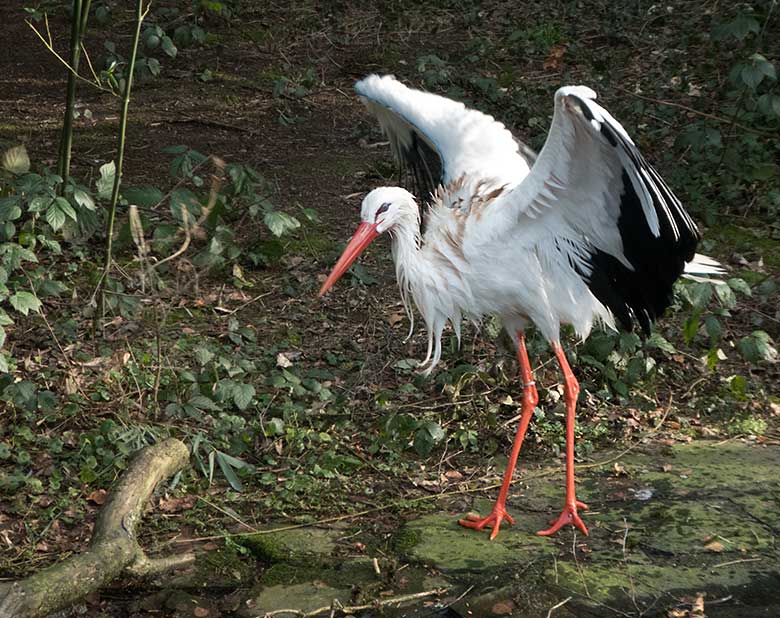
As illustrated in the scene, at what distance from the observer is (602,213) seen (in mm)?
4121

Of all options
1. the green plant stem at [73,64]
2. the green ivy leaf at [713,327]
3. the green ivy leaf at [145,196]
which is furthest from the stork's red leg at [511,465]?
the green plant stem at [73,64]

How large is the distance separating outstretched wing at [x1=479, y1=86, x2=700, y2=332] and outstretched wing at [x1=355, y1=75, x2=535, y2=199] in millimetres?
655

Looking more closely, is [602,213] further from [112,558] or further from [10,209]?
[10,209]

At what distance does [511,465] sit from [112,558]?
1.58 meters

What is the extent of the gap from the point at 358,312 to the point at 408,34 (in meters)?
3.89

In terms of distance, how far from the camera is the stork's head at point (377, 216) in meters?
4.47

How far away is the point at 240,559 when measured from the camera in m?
3.94

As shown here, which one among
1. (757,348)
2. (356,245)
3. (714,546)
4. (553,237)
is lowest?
(714,546)

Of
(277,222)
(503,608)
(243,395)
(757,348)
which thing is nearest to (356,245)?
(243,395)

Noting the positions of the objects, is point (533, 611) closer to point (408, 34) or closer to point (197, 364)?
point (197, 364)

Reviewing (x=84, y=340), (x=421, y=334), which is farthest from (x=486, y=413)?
(x=84, y=340)

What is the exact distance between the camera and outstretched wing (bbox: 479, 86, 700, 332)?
3742 mm

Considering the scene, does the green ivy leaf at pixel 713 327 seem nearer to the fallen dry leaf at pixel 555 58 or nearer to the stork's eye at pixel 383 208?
the stork's eye at pixel 383 208

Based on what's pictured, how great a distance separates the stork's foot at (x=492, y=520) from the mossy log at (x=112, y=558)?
41.0 inches
